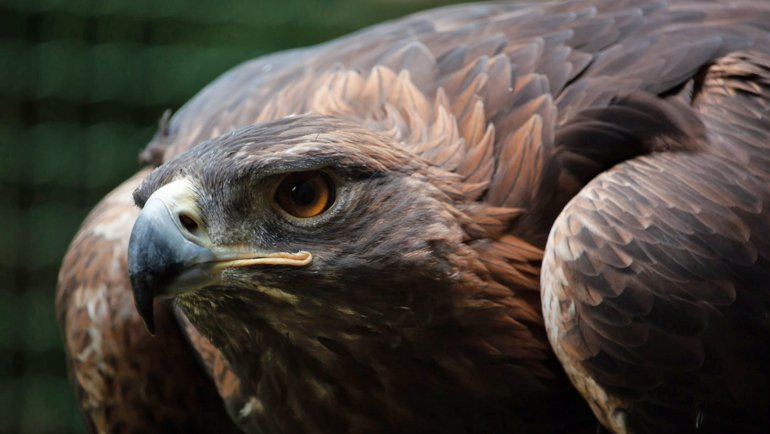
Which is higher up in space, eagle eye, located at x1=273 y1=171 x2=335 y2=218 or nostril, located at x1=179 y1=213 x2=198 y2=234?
eagle eye, located at x1=273 y1=171 x2=335 y2=218

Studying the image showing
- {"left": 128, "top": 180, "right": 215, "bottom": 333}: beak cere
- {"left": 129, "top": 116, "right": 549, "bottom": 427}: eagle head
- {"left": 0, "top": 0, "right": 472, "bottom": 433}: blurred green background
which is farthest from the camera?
{"left": 0, "top": 0, "right": 472, "bottom": 433}: blurred green background

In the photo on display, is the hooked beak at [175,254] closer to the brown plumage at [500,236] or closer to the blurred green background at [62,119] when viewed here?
the brown plumage at [500,236]

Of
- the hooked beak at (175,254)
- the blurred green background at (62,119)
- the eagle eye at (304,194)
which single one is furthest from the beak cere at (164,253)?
the blurred green background at (62,119)

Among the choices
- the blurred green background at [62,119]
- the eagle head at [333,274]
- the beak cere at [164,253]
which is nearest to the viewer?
the beak cere at [164,253]

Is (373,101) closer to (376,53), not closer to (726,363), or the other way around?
(376,53)

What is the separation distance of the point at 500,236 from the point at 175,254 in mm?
809

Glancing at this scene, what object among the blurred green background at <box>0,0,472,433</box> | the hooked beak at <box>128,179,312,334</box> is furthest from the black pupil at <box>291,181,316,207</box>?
the blurred green background at <box>0,0,472,433</box>

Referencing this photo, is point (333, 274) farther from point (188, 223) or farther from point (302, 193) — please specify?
point (188, 223)

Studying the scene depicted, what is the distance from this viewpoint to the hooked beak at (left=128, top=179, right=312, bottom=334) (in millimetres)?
2299

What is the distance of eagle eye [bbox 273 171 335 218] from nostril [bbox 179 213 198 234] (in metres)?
0.18

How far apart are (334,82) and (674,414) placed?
1.36 m

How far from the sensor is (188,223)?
2.39 meters

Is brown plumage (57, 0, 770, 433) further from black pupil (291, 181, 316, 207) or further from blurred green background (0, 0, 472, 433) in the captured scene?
blurred green background (0, 0, 472, 433)

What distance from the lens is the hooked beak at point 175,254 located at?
90.5 inches
